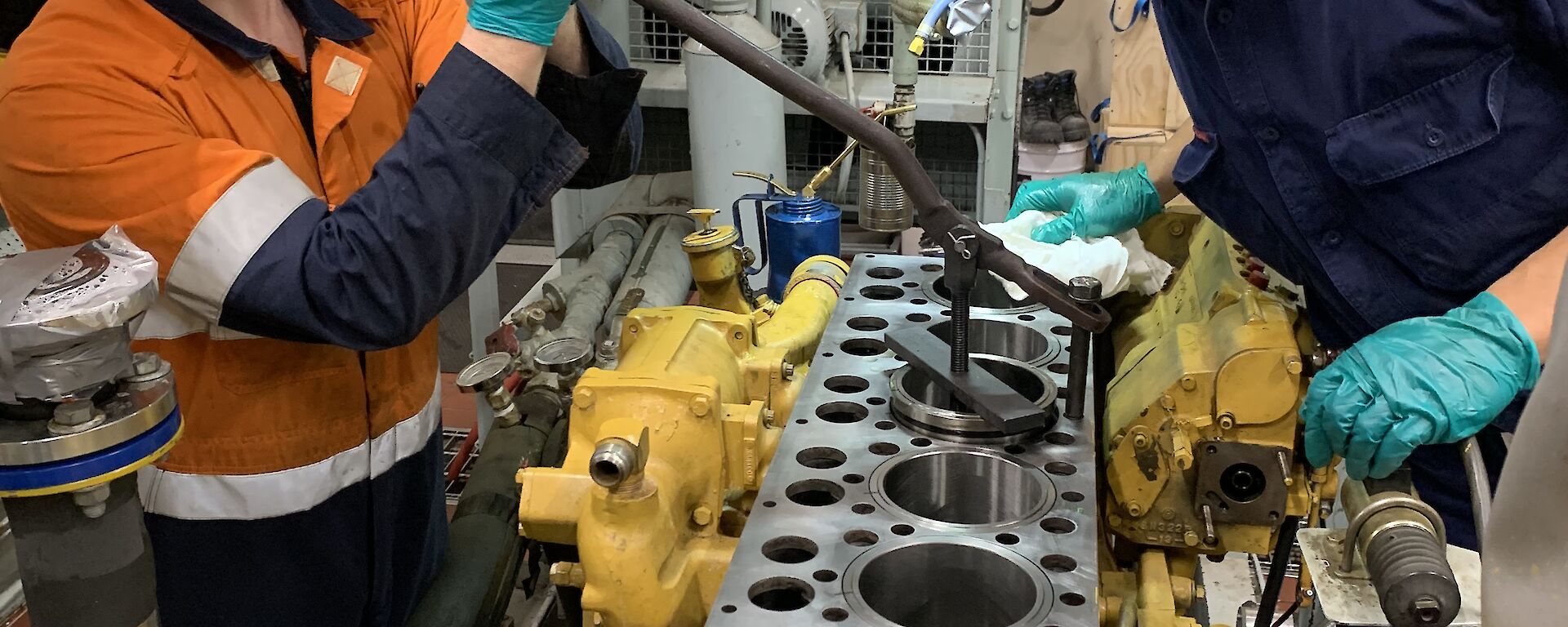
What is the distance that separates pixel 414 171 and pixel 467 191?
55mm

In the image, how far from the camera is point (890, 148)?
3.82 feet

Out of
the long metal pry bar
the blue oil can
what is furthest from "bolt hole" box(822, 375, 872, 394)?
the blue oil can

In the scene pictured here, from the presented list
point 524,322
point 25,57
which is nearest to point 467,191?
point 25,57

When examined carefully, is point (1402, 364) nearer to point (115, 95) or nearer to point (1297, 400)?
point (1297, 400)

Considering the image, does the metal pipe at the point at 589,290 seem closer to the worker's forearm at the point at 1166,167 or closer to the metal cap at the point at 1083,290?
the worker's forearm at the point at 1166,167

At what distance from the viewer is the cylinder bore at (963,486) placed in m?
1.17

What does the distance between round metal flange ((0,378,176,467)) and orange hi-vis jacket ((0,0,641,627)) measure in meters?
0.33

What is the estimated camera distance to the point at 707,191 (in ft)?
8.54

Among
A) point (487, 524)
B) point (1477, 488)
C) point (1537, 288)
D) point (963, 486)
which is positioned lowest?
point (487, 524)

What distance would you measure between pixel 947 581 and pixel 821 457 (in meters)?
0.21

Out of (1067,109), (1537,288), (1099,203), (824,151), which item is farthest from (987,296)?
(1067,109)

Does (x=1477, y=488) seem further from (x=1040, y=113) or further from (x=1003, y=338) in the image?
(x=1040, y=113)

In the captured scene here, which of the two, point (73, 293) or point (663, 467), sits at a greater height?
point (73, 293)

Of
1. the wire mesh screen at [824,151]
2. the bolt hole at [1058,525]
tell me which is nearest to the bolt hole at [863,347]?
the bolt hole at [1058,525]
